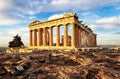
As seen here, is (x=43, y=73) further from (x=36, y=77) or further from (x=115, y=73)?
(x=115, y=73)

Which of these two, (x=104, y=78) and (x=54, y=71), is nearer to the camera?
(x=104, y=78)

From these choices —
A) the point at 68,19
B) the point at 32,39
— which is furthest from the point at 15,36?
the point at 68,19

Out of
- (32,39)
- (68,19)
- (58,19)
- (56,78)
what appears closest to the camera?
(56,78)

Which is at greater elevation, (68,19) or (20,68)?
(68,19)

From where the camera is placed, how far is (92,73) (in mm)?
15289

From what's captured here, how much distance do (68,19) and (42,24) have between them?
15.5 meters

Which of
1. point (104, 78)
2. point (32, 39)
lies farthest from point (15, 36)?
point (104, 78)

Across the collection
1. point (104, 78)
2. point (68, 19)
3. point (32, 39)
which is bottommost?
point (104, 78)

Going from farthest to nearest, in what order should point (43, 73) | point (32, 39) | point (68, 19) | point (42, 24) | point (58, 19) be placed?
point (32, 39) → point (42, 24) → point (58, 19) → point (68, 19) → point (43, 73)

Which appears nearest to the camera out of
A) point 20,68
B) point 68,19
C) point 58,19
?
point 20,68

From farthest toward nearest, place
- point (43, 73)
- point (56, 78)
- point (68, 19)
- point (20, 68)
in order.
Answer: point (68, 19)
point (20, 68)
point (43, 73)
point (56, 78)

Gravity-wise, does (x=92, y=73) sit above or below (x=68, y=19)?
below

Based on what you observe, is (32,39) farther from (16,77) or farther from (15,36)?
(16,77)

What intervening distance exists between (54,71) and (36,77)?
74.7 inches
